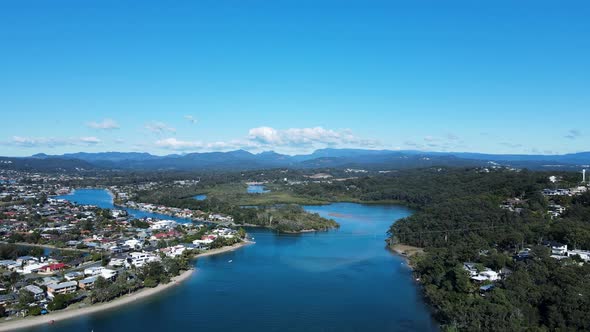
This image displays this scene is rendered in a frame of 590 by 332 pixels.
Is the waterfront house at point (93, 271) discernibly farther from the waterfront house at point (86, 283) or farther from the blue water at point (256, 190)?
the blue water at point (256, 190)

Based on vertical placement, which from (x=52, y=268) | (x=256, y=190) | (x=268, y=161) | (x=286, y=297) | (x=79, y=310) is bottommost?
(x=286, y=297)

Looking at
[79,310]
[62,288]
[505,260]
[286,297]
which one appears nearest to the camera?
[79,310]

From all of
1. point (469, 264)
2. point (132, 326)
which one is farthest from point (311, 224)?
point (132, 326)

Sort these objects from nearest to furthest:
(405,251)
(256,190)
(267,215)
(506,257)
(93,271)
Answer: (93,271), (506,257), (405,251), (267,215), (256,190)

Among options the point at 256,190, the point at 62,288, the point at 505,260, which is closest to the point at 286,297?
the point at 62,288

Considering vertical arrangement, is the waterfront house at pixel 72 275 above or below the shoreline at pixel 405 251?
above

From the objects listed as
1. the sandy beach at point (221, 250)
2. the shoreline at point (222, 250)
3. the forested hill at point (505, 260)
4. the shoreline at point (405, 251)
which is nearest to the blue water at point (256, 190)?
the forested hill at point (505, 260)

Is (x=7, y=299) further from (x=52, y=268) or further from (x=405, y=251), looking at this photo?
(x=405, y=251)

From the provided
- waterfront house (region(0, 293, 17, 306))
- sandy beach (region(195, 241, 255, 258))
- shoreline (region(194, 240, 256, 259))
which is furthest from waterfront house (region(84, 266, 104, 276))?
sandy beach (region(195, 241, 255, 258))
